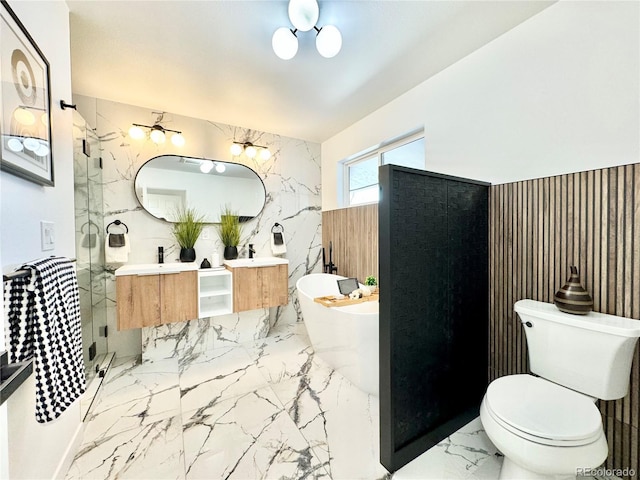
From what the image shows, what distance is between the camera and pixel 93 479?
1338 millimetres

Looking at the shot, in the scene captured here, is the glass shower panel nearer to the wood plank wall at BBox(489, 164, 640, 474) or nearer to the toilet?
the toilet

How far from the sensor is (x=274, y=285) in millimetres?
3059

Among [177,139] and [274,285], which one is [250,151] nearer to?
[177,139]

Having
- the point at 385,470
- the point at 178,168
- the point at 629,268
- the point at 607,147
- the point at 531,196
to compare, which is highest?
the point at 178,168

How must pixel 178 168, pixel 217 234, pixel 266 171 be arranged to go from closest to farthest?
pixel 178 168
pixel 217 234
pixel 266 171

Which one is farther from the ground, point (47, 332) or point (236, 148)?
point (236, 148)

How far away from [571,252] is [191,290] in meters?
3.07

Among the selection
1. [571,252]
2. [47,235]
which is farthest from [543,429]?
[47,235]

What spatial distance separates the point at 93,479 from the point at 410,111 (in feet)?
11.4

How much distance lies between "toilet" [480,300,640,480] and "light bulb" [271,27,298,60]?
2165 mm

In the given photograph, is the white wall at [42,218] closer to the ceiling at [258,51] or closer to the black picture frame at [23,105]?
the black picture frame at [23,105]

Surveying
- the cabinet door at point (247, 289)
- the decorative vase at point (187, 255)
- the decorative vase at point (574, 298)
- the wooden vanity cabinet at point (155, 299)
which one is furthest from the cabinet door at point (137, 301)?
the decorative vase at point (574, 298)

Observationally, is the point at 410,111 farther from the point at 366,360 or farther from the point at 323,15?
the point at 366,360

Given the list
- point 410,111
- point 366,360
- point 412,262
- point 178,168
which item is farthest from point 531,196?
point 178,168
